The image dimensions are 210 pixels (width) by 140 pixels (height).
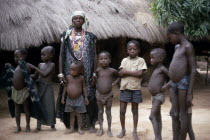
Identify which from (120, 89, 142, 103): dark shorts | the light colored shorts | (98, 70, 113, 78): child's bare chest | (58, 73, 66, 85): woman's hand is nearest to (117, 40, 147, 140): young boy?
(120, 89, 142, 103): dark shorts

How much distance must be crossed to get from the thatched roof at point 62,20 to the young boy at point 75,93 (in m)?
2.55

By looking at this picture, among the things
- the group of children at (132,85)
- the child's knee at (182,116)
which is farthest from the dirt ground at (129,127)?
the child's knee at (182,116)

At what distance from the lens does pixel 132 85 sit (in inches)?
149

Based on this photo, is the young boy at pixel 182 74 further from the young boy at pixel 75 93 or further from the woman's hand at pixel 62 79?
the woman's hand at pixel 62 79

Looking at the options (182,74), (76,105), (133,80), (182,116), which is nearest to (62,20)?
(76,105)

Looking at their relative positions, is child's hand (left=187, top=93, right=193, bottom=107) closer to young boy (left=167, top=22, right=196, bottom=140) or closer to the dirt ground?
young boy (left=167, top=22, right=196, bottom=140)

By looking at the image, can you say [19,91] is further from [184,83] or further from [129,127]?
[184,83]

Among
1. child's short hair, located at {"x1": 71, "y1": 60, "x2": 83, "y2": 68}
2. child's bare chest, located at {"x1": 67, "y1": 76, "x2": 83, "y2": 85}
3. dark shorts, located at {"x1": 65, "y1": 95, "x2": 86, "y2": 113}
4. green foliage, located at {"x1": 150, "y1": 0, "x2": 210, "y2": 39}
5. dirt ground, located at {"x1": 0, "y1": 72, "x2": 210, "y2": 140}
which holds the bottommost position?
dirt ground, located at {"x1": 0, "y1": 72, "x2": 210, "y2": 140}

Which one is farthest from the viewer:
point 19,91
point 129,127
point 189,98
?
point 129,127

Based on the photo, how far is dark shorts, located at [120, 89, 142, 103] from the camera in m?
Answer: 3.78

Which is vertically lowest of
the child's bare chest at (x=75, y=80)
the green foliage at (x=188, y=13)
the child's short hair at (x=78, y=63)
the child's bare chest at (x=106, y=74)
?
the child's bare chest at (x=75, y=80)

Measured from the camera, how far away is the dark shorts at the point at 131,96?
12.4 ft

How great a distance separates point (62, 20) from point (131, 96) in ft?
12.0

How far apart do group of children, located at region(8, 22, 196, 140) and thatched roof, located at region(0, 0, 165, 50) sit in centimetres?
208
